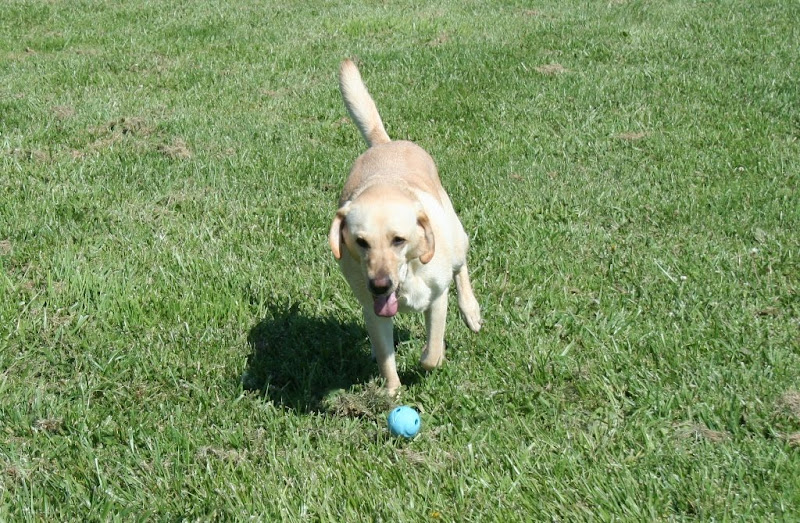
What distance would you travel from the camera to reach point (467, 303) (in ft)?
14.9

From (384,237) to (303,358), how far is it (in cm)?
119

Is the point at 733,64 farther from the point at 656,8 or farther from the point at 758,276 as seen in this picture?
the point at 758,276

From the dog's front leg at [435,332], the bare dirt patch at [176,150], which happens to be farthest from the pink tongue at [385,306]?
the bare dirt patch at [176,150]

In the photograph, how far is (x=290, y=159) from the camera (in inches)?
275

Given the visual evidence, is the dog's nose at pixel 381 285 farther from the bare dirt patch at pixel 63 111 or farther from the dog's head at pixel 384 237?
the bare dirt patch at pixel 63 111

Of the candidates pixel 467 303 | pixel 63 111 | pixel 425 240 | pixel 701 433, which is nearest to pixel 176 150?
pixel 63 111

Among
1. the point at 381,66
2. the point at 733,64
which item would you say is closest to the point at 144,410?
the point at 381,66

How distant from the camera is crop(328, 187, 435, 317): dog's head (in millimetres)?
3562

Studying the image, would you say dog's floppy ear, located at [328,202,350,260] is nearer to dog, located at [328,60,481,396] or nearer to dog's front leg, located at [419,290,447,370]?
dog, located at [328,60,481,396]

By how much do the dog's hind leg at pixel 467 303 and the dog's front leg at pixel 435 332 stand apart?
378mm

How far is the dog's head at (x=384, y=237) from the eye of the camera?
3562mm

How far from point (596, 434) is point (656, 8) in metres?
9.43

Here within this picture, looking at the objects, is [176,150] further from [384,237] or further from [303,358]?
[384,237]

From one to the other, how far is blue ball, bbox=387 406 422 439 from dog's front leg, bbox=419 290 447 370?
44 centimetres
